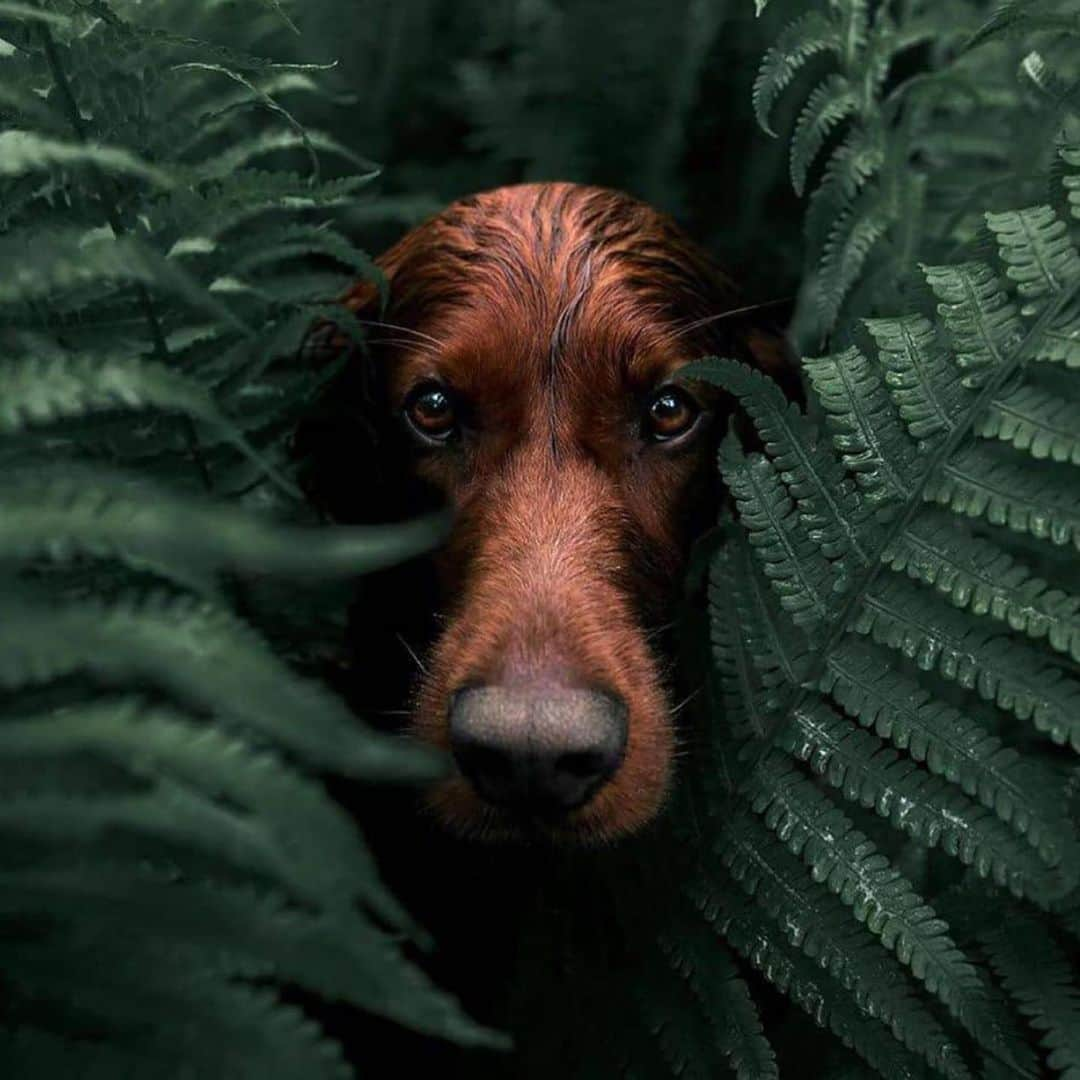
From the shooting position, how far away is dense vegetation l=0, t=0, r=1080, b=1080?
1.37 m

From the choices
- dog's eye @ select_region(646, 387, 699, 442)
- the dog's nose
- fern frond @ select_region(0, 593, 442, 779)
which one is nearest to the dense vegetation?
fern frond @ select_region(0, 593, 442, 779)

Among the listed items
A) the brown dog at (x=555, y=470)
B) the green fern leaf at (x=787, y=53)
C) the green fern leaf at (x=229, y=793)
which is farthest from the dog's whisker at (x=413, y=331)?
the green fern leaf at (x=229, y=793)

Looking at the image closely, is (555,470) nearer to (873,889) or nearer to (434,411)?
(434,411)

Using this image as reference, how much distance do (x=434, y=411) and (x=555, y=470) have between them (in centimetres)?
34

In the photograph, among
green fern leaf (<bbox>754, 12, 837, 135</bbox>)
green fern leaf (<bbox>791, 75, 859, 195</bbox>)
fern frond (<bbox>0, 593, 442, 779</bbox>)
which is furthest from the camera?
green fern leaf (<bbox>791, 75, 859, 195</bbox>)

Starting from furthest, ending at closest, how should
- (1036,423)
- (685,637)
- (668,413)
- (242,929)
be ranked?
(668,413), (685,637), (1036,423), (242,929)

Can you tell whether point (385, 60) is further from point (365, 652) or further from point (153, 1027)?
point (153, 1027)

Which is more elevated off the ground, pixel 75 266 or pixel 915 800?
pixel 75 266

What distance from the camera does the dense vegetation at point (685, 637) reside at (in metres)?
1.37

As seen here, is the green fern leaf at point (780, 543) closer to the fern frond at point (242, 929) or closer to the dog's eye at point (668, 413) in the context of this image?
the dog's eye at point (668, 413)

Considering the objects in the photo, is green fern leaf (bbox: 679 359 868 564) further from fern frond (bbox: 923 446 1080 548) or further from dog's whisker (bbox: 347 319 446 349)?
dog's whisker (bbox: 347 319 446 349)

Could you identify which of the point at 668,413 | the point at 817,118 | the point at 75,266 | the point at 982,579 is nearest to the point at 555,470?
the point at 668,413

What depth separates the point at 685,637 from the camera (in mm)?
2777

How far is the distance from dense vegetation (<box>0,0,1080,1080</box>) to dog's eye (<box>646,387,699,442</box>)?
251mm
